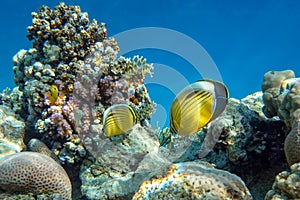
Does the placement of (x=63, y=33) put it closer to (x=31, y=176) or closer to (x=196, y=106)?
(x=31, y=176)

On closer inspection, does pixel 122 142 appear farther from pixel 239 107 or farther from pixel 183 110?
pixel 183 110

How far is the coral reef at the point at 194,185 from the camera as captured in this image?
271 cm

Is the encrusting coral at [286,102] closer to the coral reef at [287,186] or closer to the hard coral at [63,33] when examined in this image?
the coral reef at [287,186]

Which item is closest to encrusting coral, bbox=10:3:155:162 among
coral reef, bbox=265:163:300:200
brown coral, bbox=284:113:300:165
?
brown coral, bbox=284:113:300:165

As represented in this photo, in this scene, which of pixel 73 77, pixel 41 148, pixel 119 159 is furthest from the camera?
pixel 73 77

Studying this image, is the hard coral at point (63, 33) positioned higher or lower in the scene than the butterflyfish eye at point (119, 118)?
higher

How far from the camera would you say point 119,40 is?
656 centimetres

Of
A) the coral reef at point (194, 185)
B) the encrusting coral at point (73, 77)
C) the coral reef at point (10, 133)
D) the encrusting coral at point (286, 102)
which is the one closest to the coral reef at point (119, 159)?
the encrusting coral at point (73, 77)

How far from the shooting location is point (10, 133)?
5512 mm

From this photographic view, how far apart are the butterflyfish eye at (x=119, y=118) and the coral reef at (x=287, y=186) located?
167cm

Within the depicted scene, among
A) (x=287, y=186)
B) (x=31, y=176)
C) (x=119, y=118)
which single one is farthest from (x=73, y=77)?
(x=287, y=186)

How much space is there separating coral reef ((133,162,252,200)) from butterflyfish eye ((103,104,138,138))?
2.46ft

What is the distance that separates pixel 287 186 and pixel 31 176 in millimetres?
3147

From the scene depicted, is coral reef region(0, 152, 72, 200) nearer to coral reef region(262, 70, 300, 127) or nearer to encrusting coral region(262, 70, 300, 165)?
encrusting coral region(262, 70, 300, 165)
